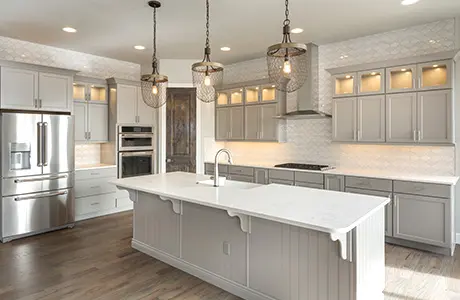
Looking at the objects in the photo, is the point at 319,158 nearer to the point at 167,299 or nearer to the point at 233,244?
the point at 233,244

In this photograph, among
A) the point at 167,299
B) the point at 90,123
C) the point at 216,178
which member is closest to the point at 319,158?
the point at 216,178

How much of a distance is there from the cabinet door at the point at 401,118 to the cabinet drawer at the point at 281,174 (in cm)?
149

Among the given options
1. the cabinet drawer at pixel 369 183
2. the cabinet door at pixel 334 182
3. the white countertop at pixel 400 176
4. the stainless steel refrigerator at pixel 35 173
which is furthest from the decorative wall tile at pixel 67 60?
the cabinet drawer at pixel 369 183

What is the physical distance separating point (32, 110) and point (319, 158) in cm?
461

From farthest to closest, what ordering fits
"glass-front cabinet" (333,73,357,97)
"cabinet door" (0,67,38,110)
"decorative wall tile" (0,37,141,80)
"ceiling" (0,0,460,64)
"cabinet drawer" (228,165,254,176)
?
"cabinet drawer" (228,165,254,176)
"decorative wall tile" (0,37,141,80)
"glass-front cabinet" (333,73,357,97)
"cabinet door" (0,67,38,110)
"ceiling" (0,0,460,64)

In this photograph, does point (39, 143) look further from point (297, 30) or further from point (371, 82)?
point (371, 82)

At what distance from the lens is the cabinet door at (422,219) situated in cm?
364

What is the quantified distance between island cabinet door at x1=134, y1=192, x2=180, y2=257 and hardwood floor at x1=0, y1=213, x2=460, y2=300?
194mm

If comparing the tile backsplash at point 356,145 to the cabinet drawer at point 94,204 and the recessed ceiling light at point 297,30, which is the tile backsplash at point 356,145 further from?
the cabinet drawer at point 94,204

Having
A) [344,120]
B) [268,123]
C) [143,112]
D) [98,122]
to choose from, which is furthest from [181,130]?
[344,120]

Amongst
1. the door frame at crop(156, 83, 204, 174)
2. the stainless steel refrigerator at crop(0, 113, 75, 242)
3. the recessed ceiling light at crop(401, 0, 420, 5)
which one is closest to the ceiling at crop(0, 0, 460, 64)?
the recessed ceiling light at crop(401, 0, 420, 5)

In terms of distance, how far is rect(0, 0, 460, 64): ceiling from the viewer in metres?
3.52

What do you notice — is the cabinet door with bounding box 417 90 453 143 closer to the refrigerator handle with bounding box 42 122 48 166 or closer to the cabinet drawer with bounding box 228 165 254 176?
the cabinet drawer with bounding box 228 165 254 176

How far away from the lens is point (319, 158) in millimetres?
5270
